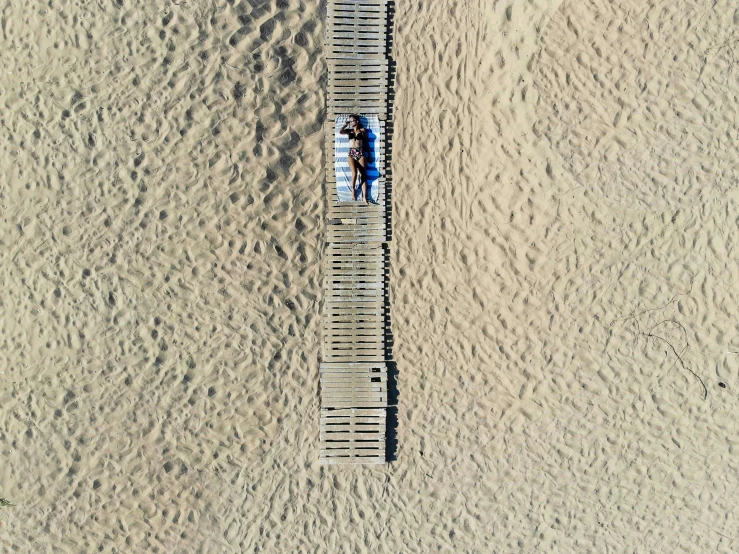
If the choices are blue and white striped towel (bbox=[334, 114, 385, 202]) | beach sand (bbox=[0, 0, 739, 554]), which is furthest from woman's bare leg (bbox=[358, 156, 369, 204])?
beach sand (bbox=[0, 0, 739, 554])

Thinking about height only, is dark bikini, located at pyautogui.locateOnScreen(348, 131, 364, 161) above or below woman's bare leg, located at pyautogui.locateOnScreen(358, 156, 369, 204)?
above

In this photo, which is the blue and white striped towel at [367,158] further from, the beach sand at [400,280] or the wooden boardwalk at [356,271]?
the beach sand at [400,280]

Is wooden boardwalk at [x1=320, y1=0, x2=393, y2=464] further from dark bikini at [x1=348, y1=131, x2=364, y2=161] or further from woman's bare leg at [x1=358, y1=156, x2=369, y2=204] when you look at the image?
dark bikini at [x1=348, y1=131, x2=364, y2=161]

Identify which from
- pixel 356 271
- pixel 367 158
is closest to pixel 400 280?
pixel 356 271

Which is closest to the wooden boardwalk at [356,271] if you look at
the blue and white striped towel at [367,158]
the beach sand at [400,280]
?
the blue and white striped towel at [367,158]

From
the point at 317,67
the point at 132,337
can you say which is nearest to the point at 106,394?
the point at 132,337

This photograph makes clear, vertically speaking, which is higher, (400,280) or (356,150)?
(356,150)

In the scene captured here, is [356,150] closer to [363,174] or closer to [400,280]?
[363,174]
